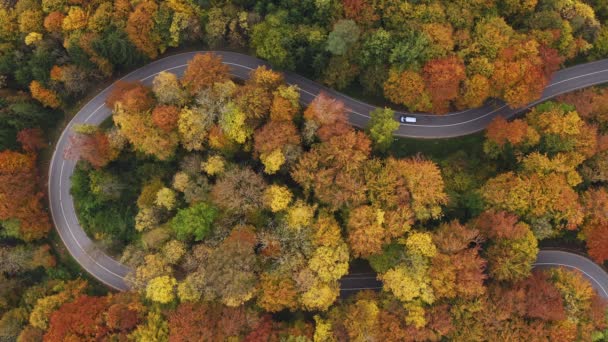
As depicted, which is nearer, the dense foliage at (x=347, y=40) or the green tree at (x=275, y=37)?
the dense foliage at (x=347, y=40)

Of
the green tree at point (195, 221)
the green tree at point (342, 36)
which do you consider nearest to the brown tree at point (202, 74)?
the green tree at point (342, 36)

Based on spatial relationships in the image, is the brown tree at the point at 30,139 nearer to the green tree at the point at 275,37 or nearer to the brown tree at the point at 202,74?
the brown tree at the point at 202,74

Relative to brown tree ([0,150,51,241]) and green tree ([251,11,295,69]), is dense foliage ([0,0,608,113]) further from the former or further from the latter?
brown tree ([0,150,51,241])

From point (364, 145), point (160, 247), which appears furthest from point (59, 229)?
point (364, 145)

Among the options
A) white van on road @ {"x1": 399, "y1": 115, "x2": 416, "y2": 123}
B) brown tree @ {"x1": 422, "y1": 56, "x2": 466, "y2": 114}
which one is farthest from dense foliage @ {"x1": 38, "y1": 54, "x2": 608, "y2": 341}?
brown tree @ {"x1": 422, "y1": 56, "x2": 466, "y2": 114}

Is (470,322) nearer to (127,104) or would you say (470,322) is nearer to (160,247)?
(160,247)

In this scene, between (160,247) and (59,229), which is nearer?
(160,247)
